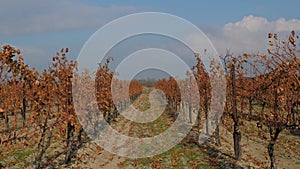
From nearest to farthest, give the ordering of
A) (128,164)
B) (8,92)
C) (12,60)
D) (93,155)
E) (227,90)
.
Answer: (12,60), (8,92), (128,164), (93,155), (227,90)

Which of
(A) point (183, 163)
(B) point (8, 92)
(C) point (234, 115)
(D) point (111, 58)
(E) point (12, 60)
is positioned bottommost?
(A) point (183, 163)

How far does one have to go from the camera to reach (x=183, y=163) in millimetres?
13695

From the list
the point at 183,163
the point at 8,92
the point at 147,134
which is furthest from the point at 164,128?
the point at 8,92

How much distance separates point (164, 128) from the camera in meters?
23.4

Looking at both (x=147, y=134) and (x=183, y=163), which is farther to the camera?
(x=147, y=134)

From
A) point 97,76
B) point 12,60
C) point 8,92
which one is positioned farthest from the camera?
point 97,76

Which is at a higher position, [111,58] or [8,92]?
[111,58]

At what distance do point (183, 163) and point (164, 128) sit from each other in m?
9.75

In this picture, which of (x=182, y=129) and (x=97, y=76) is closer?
(x=97, y=76)

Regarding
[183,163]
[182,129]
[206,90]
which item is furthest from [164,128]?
[183,163]

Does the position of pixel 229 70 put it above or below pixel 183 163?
above

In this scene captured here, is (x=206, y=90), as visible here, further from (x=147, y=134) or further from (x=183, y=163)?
(x=183, y=163)

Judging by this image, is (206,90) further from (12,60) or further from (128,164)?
(12,60)

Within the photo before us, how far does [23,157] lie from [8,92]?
7.96 meters
